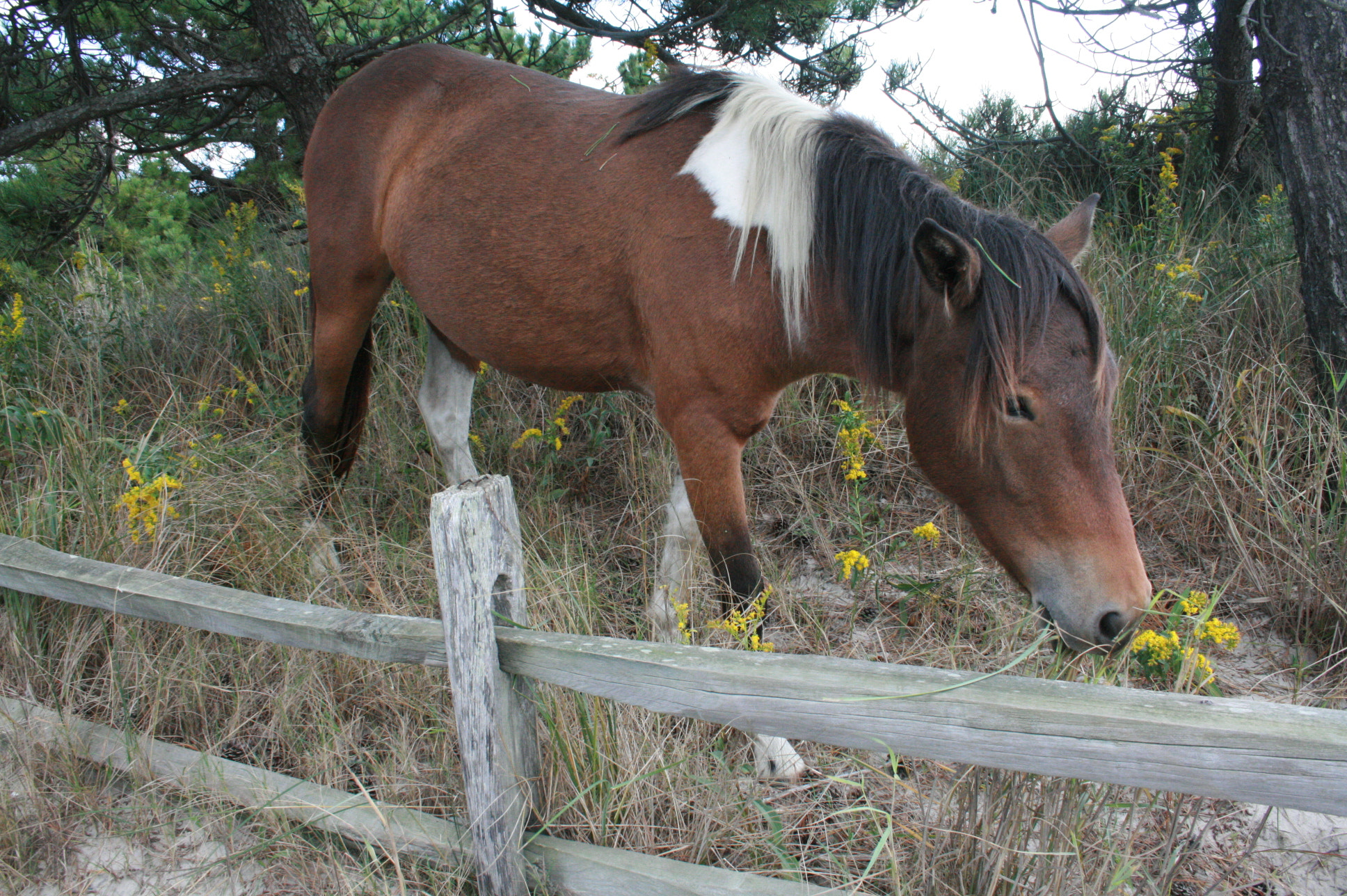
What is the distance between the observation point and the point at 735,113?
2.49 metres

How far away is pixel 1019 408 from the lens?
183 cm

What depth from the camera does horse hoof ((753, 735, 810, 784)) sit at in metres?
2.15

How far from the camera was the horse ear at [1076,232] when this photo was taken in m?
2.28

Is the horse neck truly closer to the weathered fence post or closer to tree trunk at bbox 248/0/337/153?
the weathered fence post

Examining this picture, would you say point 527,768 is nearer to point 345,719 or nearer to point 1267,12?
point 345,719

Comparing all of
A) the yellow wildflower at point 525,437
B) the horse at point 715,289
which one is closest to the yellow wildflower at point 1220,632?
the horse at point 715,289

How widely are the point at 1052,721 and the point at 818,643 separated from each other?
4.71 ft

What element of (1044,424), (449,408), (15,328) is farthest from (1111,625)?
(15,328)

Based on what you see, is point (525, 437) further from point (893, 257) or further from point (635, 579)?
point (893, 257)

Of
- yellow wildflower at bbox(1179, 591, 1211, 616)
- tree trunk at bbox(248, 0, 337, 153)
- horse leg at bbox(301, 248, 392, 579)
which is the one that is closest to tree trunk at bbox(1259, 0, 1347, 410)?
yellow wildflower at bbox(1179, 591, 1211, 616)

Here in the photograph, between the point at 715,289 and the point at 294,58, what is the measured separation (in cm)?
349

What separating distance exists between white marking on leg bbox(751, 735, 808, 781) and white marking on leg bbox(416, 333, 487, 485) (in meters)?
1.95

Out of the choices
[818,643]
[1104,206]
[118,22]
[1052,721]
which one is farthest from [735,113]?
[118,22]

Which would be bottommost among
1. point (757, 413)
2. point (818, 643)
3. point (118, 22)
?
point (818, 643)
